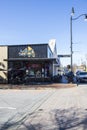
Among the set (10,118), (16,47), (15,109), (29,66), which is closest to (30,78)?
(29,66)

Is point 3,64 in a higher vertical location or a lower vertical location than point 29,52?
lower

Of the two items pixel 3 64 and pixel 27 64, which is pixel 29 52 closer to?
pixel 27 64

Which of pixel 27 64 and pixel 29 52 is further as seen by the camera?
pixel 27 64

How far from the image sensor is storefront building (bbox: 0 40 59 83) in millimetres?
40312

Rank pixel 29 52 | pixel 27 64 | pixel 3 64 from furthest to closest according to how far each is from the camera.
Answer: pixel 27 64 → pixel 3 64 → pixel 29 52

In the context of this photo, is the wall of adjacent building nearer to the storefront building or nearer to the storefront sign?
the storefront building

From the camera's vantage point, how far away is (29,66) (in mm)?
41375

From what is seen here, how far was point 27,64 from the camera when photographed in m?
41.4

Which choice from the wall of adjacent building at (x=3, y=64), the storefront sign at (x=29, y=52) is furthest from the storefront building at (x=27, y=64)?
the wall of adjacent building at (x=3, y=64)

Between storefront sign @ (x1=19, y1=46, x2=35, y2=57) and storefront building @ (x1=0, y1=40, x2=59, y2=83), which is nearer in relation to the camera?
storefront building @ (x1=0, y1=40, x2=59, y2=83)

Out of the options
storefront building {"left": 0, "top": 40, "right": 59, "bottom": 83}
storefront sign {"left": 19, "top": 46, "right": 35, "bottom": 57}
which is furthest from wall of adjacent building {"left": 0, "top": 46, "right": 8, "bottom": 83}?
storefront sign {"left": 19, "top": 46, "right": 35, "bottom": 57}

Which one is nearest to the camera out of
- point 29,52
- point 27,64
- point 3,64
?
point 29,52

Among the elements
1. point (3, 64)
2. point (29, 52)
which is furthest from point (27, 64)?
point (3, 64)

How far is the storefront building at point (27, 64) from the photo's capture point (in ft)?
132
